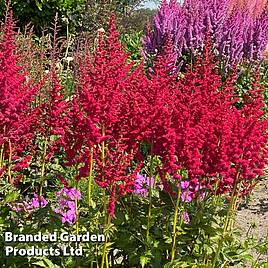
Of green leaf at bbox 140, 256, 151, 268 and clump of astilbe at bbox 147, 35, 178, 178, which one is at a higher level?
clump of astilbe at bbox 147, 35, 178, 178

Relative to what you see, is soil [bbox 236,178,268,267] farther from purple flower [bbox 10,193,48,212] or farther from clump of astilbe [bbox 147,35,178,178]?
clump of astilbe [bbox 147,35,178,178]

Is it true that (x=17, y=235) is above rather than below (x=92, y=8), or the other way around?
below

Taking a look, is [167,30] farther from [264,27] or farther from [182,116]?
[182,116]

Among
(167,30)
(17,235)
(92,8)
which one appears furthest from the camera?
(92,8)

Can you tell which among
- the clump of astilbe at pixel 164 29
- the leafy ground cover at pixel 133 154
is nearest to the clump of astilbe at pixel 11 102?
the leafy ground cover at pixel 133 154

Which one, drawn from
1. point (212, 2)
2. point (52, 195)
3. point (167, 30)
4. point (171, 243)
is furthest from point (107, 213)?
point (212, 2)

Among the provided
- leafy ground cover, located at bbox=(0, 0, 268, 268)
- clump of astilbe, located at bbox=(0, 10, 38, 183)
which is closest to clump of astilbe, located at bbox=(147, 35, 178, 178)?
leafy ground cover, located at bbox=(0, 0, 268, 268)

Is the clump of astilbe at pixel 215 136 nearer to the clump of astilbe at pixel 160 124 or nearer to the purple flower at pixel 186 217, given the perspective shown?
the clump of astilbe at pixel 160 124

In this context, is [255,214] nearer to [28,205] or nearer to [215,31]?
[28,205]

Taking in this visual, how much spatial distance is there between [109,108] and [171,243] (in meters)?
0.86

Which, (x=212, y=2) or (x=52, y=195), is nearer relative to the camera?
(x=52, y=195)

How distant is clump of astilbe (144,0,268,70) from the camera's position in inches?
307

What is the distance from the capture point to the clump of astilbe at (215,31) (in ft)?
25.6

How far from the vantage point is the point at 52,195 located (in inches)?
195
